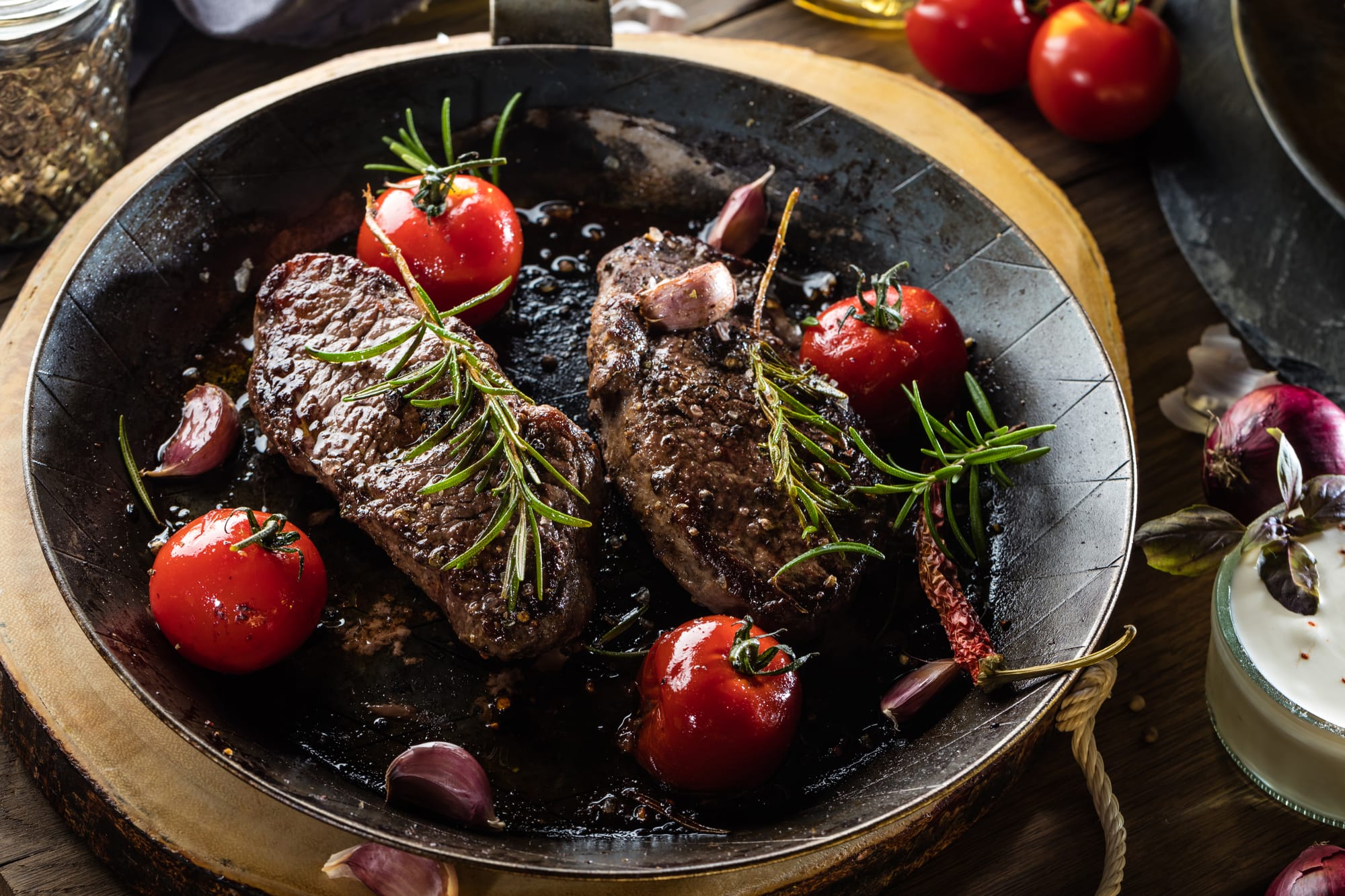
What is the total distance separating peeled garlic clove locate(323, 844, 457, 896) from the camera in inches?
83.0

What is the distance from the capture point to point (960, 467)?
2395 millimetres

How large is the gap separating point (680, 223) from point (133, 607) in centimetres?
178

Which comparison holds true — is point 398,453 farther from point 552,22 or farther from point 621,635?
point 552,22

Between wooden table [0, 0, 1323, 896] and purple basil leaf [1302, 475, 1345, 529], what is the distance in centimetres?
54

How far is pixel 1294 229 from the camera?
3.33 m

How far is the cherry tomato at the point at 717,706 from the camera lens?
213 centimetres

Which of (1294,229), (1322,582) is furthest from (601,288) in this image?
(1294,229)

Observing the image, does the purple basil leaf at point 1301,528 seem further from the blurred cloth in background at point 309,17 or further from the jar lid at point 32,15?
the jar lid at point 32,15

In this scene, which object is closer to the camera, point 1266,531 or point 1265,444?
point 1266,531

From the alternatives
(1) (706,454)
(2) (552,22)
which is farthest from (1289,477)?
(2) (552,22)

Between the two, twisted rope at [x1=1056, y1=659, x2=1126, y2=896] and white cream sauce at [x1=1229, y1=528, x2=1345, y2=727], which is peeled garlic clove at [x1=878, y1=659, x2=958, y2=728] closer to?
twisted rope at [x1=1056, y1=659, x2=1126, y2=896]

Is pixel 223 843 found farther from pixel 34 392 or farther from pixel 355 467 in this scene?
pixel 34 392

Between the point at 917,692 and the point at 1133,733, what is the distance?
730 mm

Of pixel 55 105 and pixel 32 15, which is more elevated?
pixel 32 15
